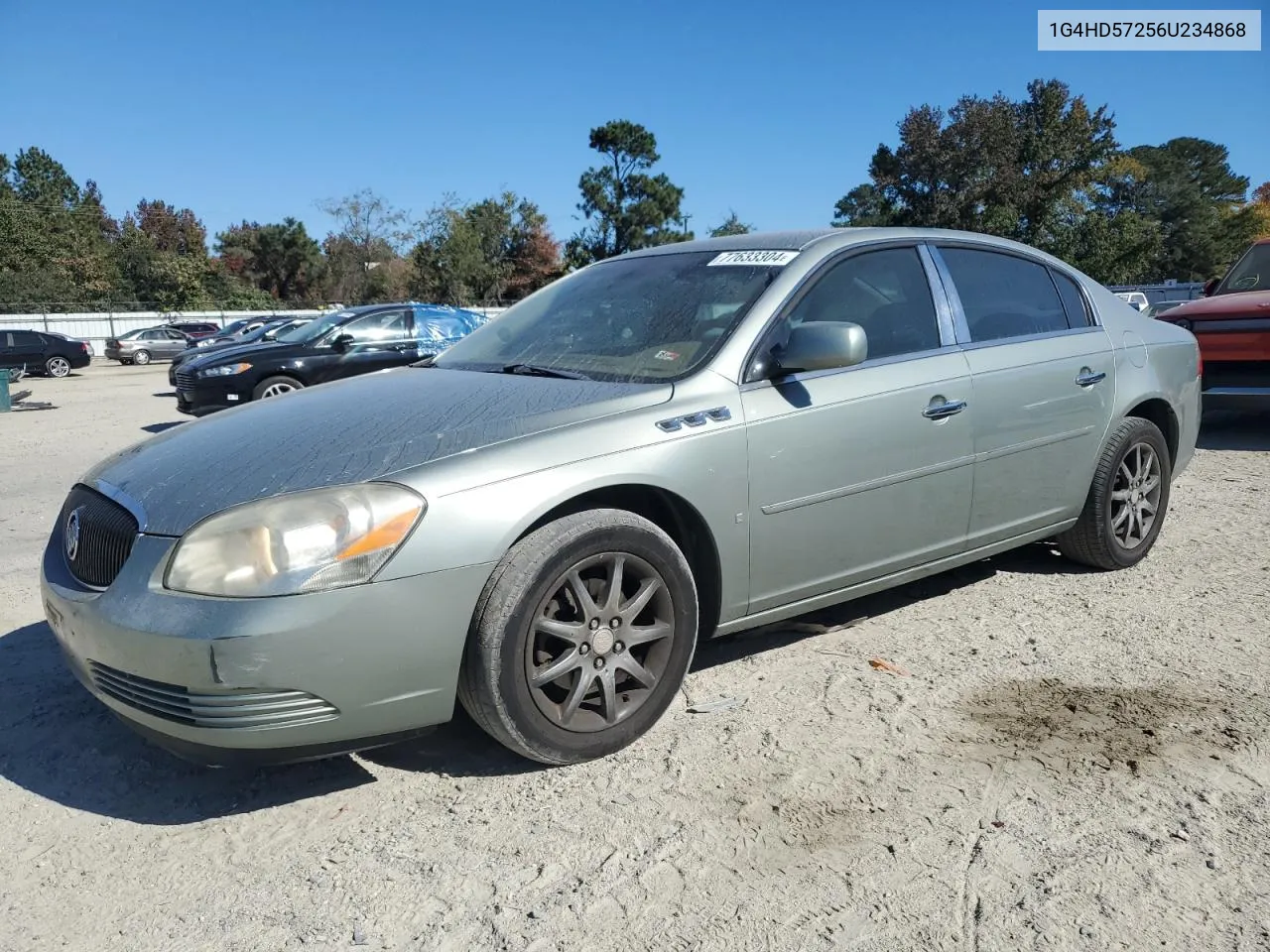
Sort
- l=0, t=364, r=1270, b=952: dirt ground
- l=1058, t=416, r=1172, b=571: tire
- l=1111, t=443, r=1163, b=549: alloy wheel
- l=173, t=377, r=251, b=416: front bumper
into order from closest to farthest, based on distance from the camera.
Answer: l=0, t=364, r=1270, b=952: dirt ground
l=1058, t=416, r=1172, b=571: tire
l=1111, t=443, r=1163, b=549: alloy wheel
l=173, t=377, r=251, b=416: front bumper

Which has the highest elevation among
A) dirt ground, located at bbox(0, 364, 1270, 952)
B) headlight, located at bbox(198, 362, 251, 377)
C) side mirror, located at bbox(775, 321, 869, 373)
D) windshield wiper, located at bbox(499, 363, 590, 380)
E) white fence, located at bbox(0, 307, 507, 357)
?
white fence, located at bbox(0, 307, 507, 357)

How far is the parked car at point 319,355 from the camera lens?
1188 cm

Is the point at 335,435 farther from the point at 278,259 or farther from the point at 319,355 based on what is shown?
the point at 278,259

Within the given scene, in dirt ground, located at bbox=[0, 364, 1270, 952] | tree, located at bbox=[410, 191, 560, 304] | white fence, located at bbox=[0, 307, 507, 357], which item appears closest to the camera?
dirt ground, located at bbox=[0, 364, 1270, 952]

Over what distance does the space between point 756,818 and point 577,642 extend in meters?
0.68

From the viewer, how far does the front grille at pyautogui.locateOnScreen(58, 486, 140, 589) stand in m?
2.66

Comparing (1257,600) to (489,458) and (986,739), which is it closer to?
(986,739)

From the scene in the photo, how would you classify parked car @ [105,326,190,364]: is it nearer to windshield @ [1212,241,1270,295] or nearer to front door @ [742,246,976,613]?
windshield @ [1212,241,1270,295]

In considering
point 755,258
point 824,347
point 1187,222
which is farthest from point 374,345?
point 1187,222

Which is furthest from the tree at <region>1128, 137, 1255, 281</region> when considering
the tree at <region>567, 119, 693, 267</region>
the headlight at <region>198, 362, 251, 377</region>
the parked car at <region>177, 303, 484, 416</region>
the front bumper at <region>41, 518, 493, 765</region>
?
the front bumper at <region>41, 518, 493, 765</region>

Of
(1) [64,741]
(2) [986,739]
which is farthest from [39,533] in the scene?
(2) [986,739]

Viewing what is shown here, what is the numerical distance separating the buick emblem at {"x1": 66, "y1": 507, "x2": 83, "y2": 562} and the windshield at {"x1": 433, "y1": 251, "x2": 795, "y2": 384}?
1432 millimetres

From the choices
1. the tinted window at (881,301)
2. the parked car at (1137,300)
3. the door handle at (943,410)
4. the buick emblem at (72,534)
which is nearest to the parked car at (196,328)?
the parked car at (1137,300)

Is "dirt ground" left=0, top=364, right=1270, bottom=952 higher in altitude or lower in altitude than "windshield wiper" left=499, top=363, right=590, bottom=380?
lower
